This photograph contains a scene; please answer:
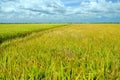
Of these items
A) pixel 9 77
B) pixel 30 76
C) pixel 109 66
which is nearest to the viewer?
pixel 30 76

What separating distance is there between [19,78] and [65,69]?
0.92m

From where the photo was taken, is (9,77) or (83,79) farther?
(9,77)

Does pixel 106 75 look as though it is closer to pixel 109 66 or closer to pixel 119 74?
pixel 119 74

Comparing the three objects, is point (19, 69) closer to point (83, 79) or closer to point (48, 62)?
point (48, 62)

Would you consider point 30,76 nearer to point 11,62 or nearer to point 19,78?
point 19,78

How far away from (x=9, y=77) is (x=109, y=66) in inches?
82.5

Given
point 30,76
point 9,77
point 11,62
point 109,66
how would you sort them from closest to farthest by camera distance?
1. point 30,76
2. point 9,77
3. point 109,66
4. point 11,62

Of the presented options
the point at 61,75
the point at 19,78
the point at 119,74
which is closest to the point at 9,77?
the point at 19,78

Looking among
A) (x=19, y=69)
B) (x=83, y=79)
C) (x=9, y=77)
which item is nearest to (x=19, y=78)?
(x=9, y=77)

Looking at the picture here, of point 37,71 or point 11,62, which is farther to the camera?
point 11,62

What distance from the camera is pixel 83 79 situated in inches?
126

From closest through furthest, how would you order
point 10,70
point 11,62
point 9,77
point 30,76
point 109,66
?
point 30,76 < point 9,77 < point 10,70 < point 109,66 < point 11,62

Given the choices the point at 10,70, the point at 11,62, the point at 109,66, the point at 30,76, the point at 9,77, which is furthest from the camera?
the point at 11,62

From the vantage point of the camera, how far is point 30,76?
10.4 feet
